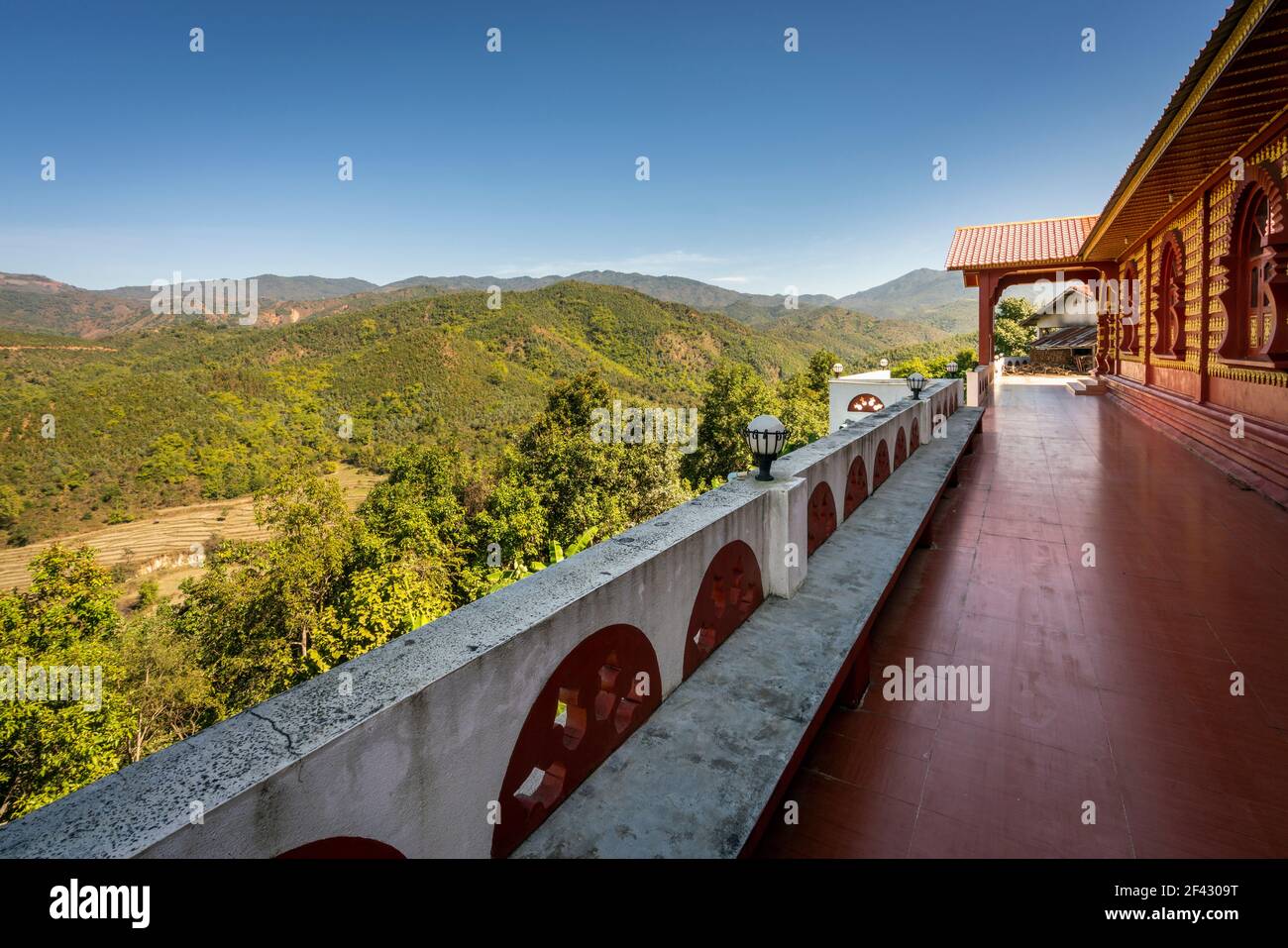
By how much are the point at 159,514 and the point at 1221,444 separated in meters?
63.2

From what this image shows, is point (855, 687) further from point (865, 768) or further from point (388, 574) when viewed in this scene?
point (388, 574)

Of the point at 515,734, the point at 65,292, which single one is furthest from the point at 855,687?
the point at 65,292

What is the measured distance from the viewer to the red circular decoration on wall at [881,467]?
537 cm

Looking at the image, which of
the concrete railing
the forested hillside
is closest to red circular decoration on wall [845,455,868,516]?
the concrete railing

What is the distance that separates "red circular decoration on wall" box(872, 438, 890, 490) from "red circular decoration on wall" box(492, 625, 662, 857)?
3.81 metres

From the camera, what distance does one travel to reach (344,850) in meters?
1.10

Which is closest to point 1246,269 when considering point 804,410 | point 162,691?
point 804,410

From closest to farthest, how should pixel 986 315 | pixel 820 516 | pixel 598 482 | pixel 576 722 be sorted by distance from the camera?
1. pixel 576 722
2. pixel 820 516
3. pixel 986 315
4. pixel 598 482

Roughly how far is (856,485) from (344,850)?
171 inches

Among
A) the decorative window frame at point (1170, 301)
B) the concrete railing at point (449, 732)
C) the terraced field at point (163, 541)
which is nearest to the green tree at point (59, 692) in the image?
the concrete railing at point (449, 732)

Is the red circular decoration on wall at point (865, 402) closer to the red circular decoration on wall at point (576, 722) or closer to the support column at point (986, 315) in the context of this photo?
the support column at point (986, 315)

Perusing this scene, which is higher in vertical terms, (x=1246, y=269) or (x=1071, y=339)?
(x=1071, y=339)

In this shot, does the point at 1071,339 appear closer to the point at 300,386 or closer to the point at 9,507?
the point at 300,386
